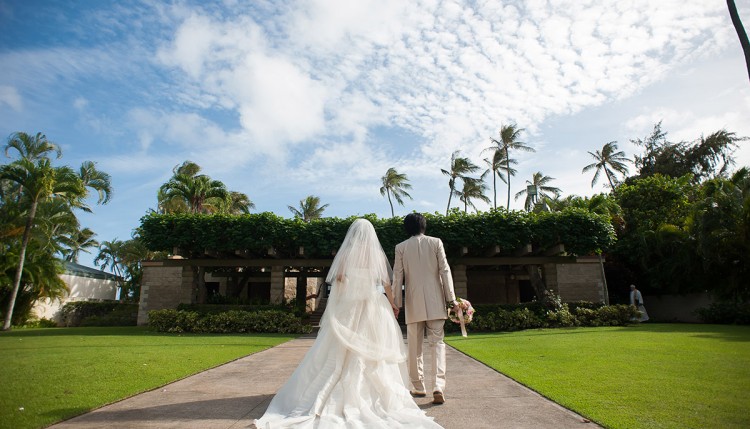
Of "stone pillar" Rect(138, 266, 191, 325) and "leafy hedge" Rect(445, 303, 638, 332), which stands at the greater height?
"stone pillar" Rect(138, 266, 191, 325)

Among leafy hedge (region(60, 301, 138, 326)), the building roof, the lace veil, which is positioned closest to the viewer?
the lace veil

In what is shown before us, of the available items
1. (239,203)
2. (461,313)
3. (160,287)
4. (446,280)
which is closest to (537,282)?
(461,313)

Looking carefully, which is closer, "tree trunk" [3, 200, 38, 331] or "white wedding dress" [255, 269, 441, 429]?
"white wedding dress" [255, 269, 441, 429]

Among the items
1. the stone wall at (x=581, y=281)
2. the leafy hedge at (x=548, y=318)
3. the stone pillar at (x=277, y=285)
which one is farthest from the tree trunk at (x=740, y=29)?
the stone pillar at (x=277, y=285)

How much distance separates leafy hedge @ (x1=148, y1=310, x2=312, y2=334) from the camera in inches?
619

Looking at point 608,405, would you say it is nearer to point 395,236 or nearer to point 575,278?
point 395,236

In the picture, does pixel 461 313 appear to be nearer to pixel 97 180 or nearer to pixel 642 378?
pixel 642 378

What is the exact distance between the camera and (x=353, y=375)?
4.07m

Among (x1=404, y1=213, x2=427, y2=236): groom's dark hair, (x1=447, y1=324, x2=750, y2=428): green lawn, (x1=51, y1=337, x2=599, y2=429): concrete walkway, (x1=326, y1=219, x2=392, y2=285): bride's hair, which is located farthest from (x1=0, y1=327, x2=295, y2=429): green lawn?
(x1=447, y1=324, x2=750, y2=428): green lawn

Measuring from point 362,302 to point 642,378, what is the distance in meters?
3.84

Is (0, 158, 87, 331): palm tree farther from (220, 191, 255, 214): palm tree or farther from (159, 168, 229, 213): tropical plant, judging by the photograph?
(220, 191, 255, 214): palm tree

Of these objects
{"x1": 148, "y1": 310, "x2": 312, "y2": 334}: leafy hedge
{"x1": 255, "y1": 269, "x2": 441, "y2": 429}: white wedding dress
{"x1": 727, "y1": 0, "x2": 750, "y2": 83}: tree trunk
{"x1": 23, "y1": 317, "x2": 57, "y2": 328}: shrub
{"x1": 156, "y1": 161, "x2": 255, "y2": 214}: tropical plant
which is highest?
{"x1": 156, "y1": 161, "x2": 255, "y2": 214}: tropical plant

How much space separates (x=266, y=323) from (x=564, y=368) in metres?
12.3

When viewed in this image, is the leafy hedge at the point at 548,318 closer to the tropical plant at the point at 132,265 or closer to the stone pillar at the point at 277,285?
the stone pillar at the point at 277,285
